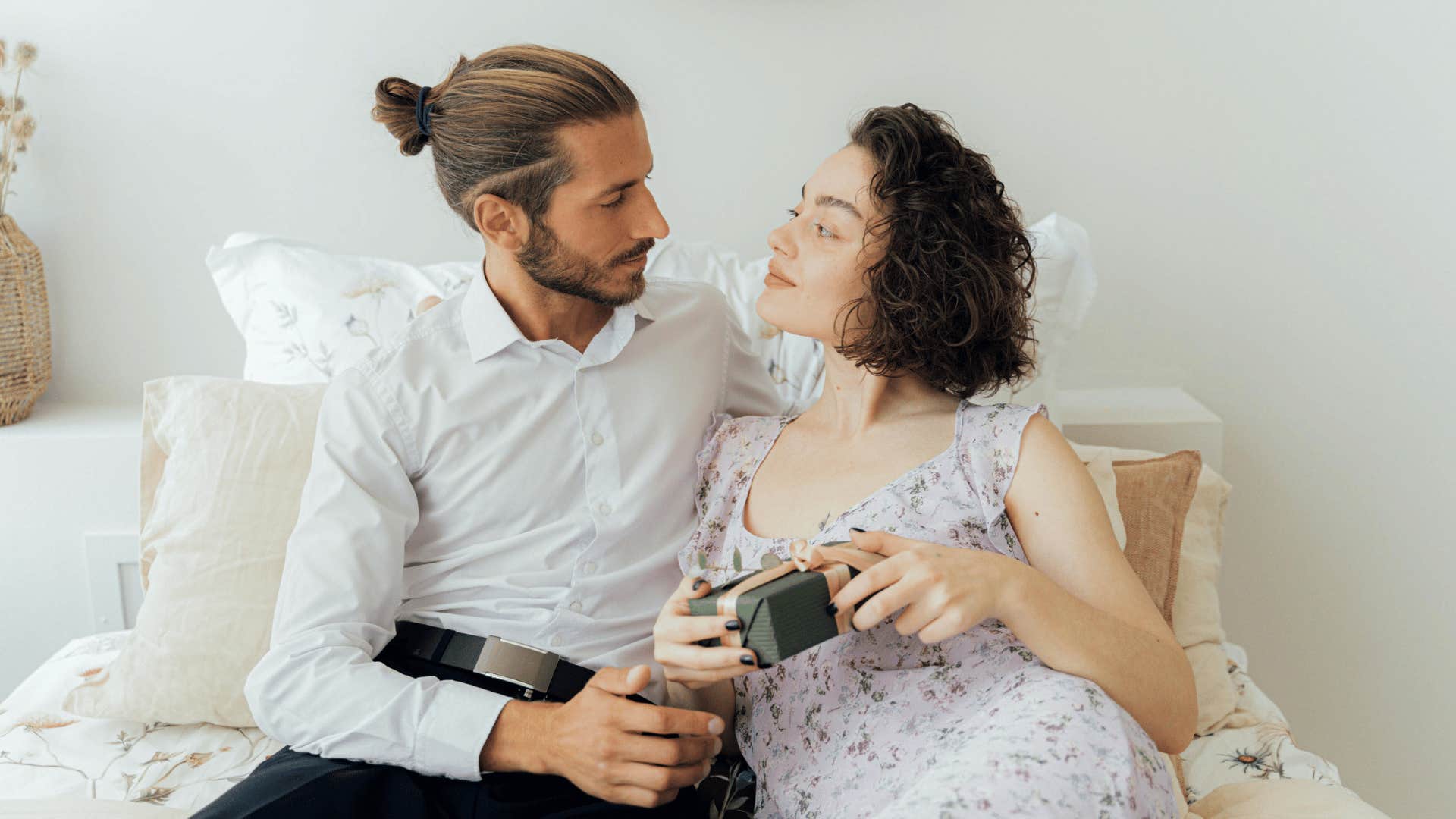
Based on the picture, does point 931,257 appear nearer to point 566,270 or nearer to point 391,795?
point 566,270

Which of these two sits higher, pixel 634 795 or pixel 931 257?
pixel 931 257

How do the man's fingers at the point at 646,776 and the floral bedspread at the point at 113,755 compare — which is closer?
the man's fingers at the point at 646,776

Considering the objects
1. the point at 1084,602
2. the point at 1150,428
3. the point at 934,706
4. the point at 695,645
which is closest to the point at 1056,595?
the point at 1084,602

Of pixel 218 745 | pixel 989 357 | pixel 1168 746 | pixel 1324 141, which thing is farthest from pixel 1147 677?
pixel 1324 141

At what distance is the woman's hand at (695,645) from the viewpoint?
987mm

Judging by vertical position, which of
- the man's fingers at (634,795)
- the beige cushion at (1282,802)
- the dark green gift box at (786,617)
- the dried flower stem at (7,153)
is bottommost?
the beige cushion at (1282,802)

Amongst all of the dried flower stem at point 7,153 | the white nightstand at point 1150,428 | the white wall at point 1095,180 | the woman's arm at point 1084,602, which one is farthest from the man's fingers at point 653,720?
the dried flower stem at point 7,153

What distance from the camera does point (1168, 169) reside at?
1952mm

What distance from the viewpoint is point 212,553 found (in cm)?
145

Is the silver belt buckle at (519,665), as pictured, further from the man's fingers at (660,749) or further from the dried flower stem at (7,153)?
the dried flower stem at (7,153)

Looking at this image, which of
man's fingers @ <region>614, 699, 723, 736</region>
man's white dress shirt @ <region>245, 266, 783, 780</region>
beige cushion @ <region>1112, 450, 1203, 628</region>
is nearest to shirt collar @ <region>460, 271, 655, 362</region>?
man's white dress shirt @ <region>245, 266, 783, 780</region>

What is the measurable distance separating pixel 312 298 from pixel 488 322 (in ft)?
1.64

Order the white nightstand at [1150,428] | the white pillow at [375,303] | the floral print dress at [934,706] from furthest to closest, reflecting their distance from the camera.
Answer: the white nightstand at [1150,428], the white pillow at [375,303], the floral print dress at [934,706]

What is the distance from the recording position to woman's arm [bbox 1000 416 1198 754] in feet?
3.35
